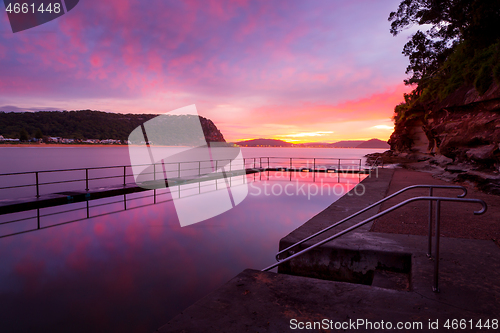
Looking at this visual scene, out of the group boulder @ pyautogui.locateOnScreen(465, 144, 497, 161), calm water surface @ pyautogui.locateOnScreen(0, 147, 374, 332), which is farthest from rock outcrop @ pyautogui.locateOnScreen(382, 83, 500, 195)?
calm water surface @ pyautogui.locateOnScreen(0, 147, 374, 332)

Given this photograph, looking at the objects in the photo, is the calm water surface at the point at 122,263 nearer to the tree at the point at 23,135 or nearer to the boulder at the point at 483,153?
the boulder at the point at 483,153

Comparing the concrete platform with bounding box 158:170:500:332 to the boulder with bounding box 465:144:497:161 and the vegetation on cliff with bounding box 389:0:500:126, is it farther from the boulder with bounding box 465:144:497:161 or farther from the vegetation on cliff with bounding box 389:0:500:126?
the vegetation on cliff with bounding box 389:0:500:126

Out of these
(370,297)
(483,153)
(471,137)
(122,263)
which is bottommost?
(122,263)

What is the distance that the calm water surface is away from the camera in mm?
5148

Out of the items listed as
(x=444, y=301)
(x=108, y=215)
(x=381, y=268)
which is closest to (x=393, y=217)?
(x=381, y=268)

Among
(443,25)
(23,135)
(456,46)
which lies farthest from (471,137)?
(23,135)

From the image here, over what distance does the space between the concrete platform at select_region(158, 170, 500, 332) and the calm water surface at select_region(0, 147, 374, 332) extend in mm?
3013

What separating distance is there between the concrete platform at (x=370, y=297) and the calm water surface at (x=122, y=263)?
3.01 m

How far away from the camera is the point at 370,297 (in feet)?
9.53

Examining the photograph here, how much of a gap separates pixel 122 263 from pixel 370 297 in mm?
6285

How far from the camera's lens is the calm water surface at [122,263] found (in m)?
5.15

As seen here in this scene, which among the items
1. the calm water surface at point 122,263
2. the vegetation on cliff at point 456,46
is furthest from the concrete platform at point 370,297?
the vegetation on cliff at point 456,46

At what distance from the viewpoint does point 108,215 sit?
36.4 ft

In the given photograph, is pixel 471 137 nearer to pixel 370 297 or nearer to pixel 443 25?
pixel 370 297
